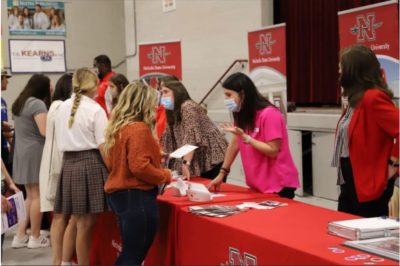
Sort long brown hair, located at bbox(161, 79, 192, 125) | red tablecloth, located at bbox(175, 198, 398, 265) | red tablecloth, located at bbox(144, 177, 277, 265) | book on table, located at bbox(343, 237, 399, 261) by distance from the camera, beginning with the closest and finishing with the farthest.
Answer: book on table, located at bbox(343, 237, 399, 261), red tablecloth, located at bbox(175, 198, 398, 265), red tablecloth, located at bbox(144, 177, 277, 265), long brown hair, located at bbox(161, 79, 192, 125)

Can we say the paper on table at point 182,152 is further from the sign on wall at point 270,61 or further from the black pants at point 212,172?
the sign on wall at point 270,61

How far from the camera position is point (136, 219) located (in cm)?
268

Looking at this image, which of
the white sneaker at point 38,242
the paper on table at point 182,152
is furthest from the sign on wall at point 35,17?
the paper on table at point 182,152

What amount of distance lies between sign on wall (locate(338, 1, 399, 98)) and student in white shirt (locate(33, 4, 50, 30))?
629 centimetres

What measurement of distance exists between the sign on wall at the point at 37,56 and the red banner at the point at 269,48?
4.78m

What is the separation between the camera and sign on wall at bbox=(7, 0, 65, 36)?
8.70 meters

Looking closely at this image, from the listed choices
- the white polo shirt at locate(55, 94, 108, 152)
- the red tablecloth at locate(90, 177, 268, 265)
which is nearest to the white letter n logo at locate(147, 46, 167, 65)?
the red tablecloth at locate(90, 177, 268, 265)

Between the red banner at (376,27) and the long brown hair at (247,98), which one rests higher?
the red banner at (376,27)

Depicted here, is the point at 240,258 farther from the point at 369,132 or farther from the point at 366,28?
the point at 366,28

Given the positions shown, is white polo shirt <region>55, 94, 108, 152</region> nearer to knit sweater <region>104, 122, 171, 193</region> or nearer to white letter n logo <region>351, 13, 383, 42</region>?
knit sweater <region>104, 122, 171, 193</region>

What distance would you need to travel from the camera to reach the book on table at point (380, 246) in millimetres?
1791

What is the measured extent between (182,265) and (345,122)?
1.06 meters

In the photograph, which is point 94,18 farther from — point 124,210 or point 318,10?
point 124,210

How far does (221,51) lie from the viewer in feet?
23.7
